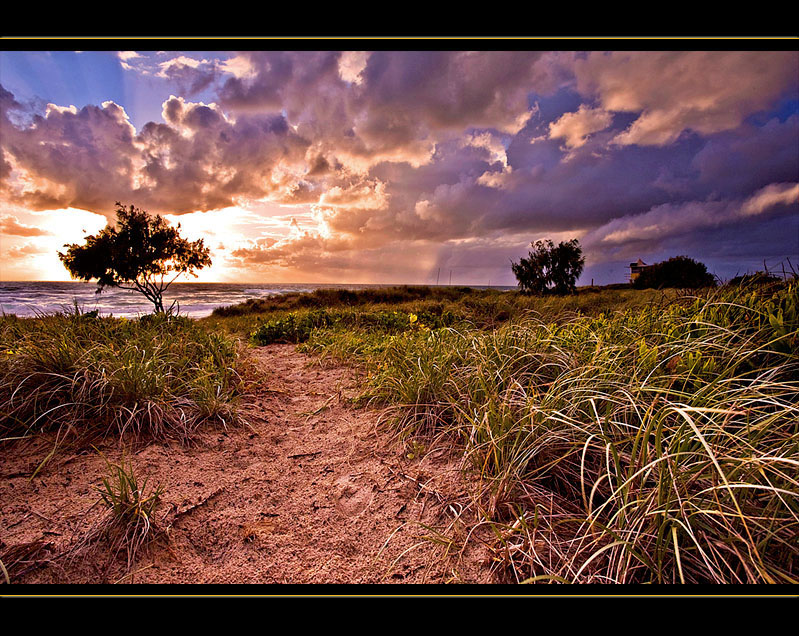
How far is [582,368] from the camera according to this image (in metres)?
2.52

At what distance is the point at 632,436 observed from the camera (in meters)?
1.86

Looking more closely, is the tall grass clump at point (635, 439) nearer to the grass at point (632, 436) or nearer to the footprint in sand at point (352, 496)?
the grass at point (632, 436)

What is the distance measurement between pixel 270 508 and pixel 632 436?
7.17 ft

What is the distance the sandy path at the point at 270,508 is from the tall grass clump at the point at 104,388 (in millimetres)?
252

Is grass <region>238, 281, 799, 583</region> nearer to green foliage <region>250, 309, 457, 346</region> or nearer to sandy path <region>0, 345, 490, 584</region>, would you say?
sandy path <region>0, 345, 490, 584</region>

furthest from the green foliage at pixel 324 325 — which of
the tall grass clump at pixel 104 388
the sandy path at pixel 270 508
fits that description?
the sandy path at pixel 270 508

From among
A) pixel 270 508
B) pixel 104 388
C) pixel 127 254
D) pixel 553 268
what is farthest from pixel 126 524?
pixel 553 268

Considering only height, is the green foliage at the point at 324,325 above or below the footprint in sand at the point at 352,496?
above

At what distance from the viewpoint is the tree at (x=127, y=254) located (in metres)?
14.1

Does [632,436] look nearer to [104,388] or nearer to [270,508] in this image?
[270,508]
